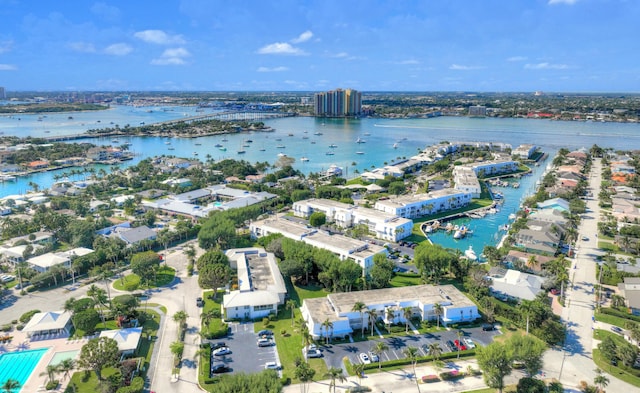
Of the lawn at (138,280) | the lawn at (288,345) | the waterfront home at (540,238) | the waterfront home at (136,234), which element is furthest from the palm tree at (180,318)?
the waterfront home at (540,238)

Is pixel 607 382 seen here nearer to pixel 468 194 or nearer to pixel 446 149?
pixel 468 194

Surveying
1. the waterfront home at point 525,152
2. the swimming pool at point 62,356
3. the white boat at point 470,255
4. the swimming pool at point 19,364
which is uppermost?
the waterfront home at point 525,152

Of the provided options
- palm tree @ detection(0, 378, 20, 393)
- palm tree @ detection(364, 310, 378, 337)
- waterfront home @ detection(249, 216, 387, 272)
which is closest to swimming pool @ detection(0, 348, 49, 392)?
palm tree @ detection(0, 378, 20, 393)

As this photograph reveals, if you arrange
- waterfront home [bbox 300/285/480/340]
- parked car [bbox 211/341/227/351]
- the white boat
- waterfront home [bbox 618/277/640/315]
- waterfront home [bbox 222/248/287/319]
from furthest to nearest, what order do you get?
the white boat, waterfront home [bbox 618/277/640/315], waterfront home [bbox 222/248/287/319], waterfront home [bbox 300/285/480/340], parked car [bbox 211/341/227/351]

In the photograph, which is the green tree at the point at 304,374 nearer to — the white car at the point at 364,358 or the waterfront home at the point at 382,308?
the white car at the point at 364,358

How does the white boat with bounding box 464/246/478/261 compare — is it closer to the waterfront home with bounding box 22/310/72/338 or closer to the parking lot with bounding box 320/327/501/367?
the parking lot with bounding box 320/327/501/367

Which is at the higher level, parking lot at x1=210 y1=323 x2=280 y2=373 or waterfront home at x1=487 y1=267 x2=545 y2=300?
waterfront home at x1=487 y1=267 x2=545 y2=300

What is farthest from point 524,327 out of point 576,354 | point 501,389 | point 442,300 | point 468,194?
point 468,194
